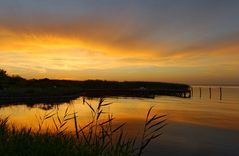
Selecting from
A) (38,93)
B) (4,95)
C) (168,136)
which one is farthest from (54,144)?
(38,93)

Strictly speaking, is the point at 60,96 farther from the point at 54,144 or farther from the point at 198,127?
the point at 54,144

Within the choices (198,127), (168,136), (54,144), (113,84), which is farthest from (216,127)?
(113,84)

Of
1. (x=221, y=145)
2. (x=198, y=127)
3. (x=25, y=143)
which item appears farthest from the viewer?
(x=198, y=127)

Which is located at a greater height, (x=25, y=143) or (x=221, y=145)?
(x=25, y=143)

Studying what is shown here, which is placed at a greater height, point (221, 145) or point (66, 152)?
point (66, 152)

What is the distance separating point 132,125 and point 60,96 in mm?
33501

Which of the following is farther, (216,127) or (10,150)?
(216,127)

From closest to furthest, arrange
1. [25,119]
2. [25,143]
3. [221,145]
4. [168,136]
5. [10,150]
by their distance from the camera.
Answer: [10,150]
[25,143]
[221,145]
[168,136]
[25,119]

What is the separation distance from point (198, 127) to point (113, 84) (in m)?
84.4

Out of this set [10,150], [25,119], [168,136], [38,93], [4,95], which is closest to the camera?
[10,150]

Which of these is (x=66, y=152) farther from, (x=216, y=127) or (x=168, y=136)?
(x=216, y=127)

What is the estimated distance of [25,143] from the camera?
7.99m

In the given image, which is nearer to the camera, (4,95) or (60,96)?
(4,95)

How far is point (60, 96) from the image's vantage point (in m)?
55.3
